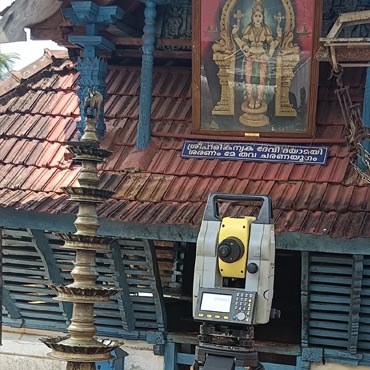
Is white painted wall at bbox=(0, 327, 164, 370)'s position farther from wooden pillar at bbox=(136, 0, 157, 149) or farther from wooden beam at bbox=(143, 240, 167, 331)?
wooden pillar at bbox=(136, 0, 157, 149)

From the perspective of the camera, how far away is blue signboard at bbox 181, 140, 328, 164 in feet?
27.2

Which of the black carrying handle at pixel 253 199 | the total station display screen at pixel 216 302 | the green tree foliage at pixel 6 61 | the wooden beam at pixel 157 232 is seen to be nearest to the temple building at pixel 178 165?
the wooden beam at pixel 157 232

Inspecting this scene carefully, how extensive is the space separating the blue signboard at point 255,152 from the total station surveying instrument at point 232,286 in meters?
2.86

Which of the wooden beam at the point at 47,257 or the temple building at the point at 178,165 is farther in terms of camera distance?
the wooden beam at the point at 47,257

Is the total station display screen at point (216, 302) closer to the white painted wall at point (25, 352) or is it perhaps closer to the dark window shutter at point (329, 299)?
the dark window shutter at point (329, 299)

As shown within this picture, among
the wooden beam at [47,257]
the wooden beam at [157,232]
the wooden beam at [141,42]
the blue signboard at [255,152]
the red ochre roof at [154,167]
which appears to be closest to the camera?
the wooden beam at [157,232]

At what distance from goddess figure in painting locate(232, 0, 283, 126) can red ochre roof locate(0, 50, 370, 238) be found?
0.65m

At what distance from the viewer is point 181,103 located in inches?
365

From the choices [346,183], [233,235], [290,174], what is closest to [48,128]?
[290,174]

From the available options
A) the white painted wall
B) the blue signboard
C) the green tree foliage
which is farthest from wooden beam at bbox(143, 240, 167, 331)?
the green tree foliage

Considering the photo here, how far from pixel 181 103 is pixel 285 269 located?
2863mm

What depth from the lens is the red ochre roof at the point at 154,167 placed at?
25.0 ft

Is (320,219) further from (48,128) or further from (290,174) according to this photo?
(48,128)

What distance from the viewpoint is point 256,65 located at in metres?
8.23
